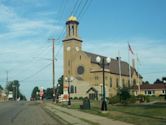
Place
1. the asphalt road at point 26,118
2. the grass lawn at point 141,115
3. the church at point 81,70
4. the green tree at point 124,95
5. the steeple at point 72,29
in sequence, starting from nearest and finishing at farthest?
the grass lawn at point 141,115 → the asphalt road at point 26,118 → the green tree at point 124,95 → the church at point 81,70 → the steeple at point 72,29

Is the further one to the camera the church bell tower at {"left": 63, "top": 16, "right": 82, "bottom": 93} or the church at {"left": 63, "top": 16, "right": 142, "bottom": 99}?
the church bell tower at {"left": 63, "top": 16, "right": 82, "bottom": 93}

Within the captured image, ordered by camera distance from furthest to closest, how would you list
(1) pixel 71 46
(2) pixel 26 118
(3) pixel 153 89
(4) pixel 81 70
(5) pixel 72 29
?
(5) pixel 72 29 < (1) pixel 71 46 < (4) pixel 81 70 < (3) pixel 153 89 < (2) pixel 26 118

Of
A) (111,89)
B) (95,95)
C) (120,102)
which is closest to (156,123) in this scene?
(120,102)

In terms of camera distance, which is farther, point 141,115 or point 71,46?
point 71,46

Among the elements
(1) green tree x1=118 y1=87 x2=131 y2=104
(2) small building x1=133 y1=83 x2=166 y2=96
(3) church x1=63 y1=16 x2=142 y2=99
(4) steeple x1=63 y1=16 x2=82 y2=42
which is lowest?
(1) green tree x1=118 y1=87 x2=131 y2=104

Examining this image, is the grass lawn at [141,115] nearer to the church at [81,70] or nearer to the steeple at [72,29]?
the church at [81,70]

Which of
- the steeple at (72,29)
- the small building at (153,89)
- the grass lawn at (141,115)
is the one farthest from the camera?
the steeple at (72,29)

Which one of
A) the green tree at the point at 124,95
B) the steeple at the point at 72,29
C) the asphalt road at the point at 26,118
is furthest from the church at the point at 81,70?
the asphalt road at the point at 26,118

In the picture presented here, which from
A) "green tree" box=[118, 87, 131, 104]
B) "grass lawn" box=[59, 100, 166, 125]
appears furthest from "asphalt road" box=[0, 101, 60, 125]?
"green tree" box=[118, 87, 131, 104]

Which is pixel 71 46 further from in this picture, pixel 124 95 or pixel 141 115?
pixel 141 115

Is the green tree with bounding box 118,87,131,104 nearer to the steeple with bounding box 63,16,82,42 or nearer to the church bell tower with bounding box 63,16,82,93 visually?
the church bell tower with bounding box 63,16,82,93

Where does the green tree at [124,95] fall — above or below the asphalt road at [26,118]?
above

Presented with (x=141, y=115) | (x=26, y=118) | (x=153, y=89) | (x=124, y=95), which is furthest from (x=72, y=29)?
(x=141, y=115)

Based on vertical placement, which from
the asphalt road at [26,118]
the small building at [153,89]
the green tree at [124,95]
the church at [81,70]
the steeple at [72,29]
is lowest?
the asphalt road at [26,118]
